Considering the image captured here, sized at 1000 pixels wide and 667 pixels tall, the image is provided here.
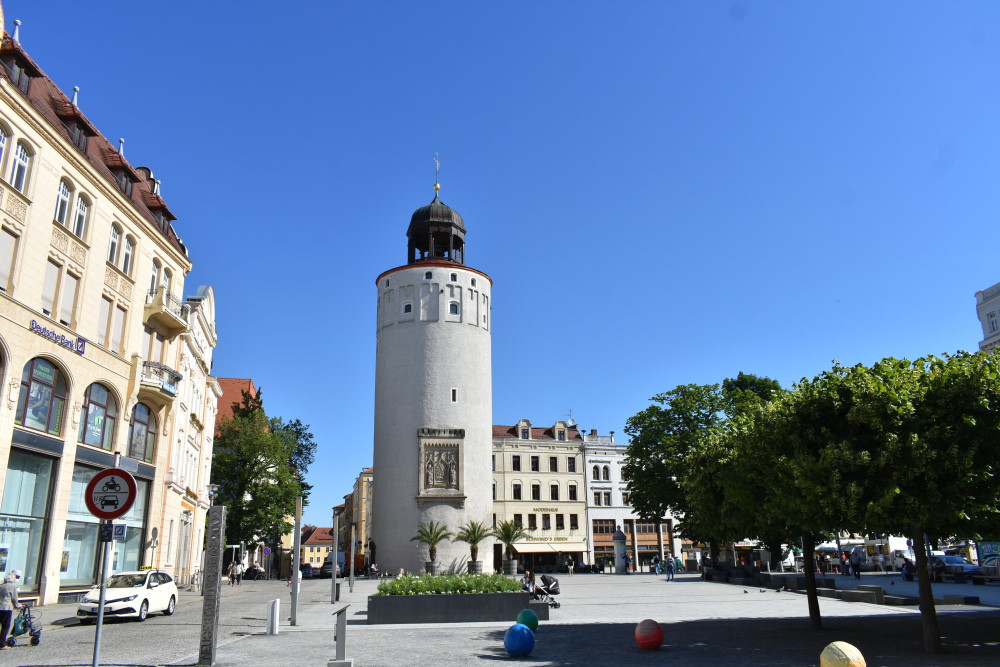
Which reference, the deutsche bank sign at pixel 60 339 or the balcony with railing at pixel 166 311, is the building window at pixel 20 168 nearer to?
the deutsche bank sign at pixel 60 339

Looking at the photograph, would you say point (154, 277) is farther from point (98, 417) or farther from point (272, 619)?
point (272, 619)

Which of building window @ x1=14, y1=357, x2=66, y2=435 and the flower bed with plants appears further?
building window @ x1=14, y1=357, x2=66, y2=435

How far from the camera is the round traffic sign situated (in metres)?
10.0

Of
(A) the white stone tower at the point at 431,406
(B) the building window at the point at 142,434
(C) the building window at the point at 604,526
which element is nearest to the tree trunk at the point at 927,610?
(B) the building window at the point at 142,434

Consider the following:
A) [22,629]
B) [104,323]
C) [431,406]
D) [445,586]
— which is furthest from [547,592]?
[431,406]

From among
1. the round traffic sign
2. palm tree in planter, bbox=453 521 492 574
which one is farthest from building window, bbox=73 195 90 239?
palm tree in planter, bbox=453 521 492 574

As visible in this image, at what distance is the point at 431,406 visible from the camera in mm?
57812

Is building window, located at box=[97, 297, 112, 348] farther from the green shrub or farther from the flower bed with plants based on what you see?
the flower bed with plants

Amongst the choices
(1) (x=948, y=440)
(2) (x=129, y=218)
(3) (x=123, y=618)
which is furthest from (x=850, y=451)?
(2) (x=129, y=218)

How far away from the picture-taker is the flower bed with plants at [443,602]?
2088 cm

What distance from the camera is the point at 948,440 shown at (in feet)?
43.9

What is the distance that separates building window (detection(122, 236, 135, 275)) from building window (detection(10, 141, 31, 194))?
20.7 feet

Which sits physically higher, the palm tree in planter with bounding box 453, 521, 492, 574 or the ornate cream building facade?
the ornate cream building facade

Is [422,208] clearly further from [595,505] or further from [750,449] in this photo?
[750,449]
